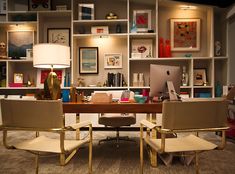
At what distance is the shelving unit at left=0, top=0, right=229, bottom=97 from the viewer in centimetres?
501

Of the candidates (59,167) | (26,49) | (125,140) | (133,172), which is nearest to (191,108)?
(133,172)

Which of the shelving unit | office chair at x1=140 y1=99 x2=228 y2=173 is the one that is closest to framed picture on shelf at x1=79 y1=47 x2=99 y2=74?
the shelving unit

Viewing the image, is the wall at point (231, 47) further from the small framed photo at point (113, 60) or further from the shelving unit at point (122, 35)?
the small framed photo at point (113, 60)

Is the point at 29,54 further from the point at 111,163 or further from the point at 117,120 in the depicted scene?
the point at 111,163

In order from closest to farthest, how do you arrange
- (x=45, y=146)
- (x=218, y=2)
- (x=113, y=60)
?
(x=45, y=146) → (x=218, y=2) → (x=113, y=60)

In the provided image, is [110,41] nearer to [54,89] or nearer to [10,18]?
[10,18]

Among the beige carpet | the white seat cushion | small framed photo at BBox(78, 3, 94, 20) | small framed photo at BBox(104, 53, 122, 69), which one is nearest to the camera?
the white seat cushion

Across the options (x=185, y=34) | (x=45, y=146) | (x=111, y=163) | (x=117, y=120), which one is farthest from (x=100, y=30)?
(x=45, y=146)

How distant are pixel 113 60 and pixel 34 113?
147 inches

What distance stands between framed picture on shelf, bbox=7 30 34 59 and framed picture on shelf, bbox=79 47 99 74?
1130 mm

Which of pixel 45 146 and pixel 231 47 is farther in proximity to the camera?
pixel 231 47

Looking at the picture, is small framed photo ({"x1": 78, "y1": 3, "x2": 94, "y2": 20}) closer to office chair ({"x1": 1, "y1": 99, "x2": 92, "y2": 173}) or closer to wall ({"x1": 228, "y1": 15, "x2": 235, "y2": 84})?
wall ({"x1": 228, "y1": 15, "x2": 235, "y2": 84})

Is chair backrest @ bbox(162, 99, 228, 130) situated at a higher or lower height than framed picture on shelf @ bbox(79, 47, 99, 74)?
A: lower

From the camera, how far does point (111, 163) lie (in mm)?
2752
